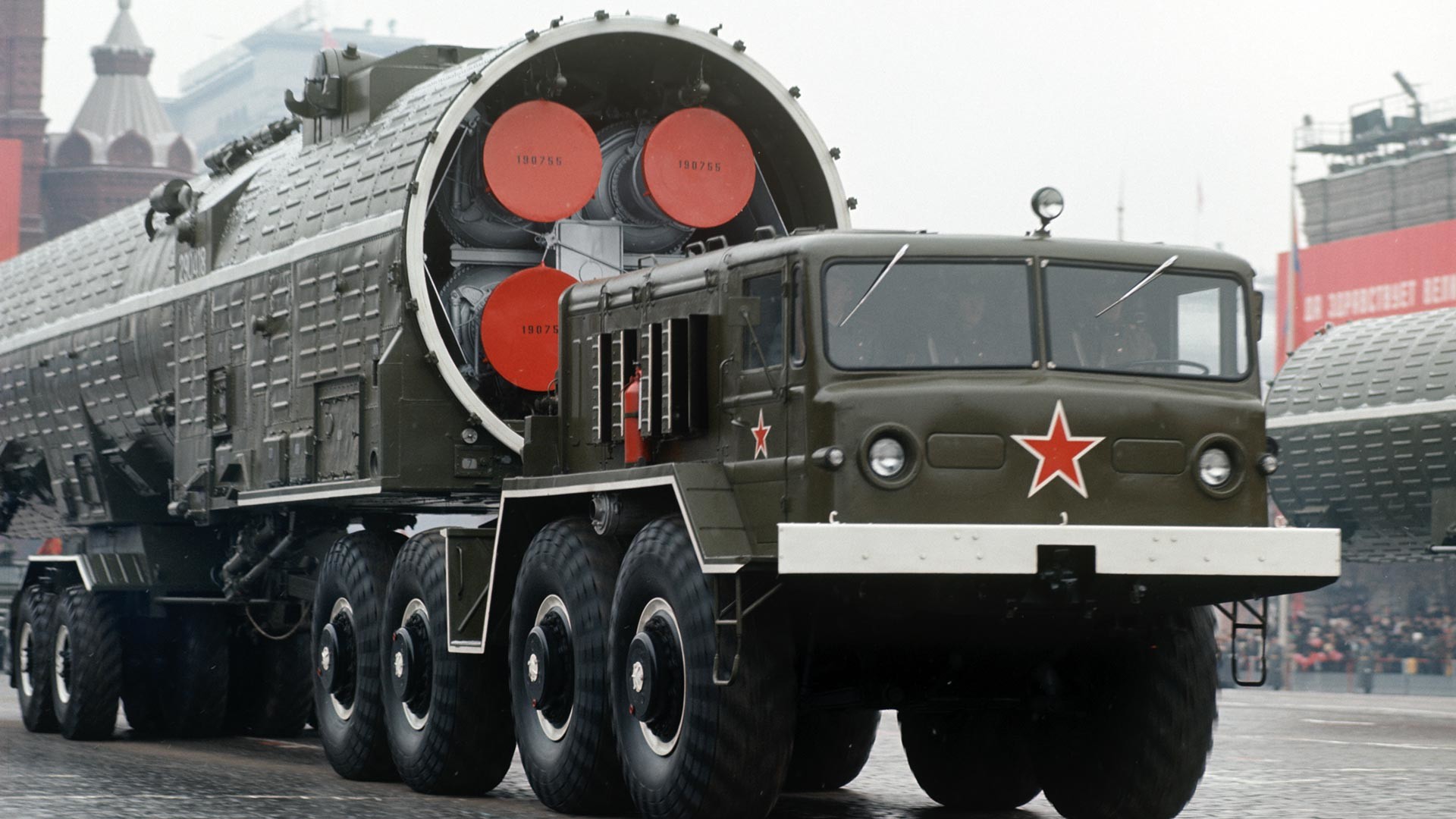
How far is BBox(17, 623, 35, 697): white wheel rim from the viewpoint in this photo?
63.2 feet

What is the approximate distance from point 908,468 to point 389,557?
5124 millimetres

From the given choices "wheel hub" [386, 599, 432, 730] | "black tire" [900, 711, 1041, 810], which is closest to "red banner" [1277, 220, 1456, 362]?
"black tire" [900, 711, 1041, 810]

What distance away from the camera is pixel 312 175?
607 inches

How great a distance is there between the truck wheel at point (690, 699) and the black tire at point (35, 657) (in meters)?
9.46

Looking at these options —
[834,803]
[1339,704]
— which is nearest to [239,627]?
[834,803]

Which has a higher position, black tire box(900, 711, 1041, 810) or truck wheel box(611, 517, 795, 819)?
truck wheel box(611, 517, 795, 819)

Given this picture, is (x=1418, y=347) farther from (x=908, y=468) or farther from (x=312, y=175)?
(x=908, y=468)

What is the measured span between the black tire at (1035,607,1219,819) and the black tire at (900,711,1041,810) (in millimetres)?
990

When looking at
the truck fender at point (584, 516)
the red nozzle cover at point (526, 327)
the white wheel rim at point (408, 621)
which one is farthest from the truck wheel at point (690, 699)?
the red nozzle cover at point (526, 327)

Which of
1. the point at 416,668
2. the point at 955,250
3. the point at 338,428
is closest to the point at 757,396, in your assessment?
the point at 955,250

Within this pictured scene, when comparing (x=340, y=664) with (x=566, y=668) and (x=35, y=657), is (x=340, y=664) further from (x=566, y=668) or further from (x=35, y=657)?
(x=35, y=657)

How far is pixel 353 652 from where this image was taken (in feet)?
46.5

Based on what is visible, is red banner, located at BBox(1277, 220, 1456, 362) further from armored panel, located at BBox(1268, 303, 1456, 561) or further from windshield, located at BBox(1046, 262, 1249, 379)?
windshield, located at BBox(1046, 262, 1249, 379)

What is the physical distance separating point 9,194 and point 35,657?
2486 inches
